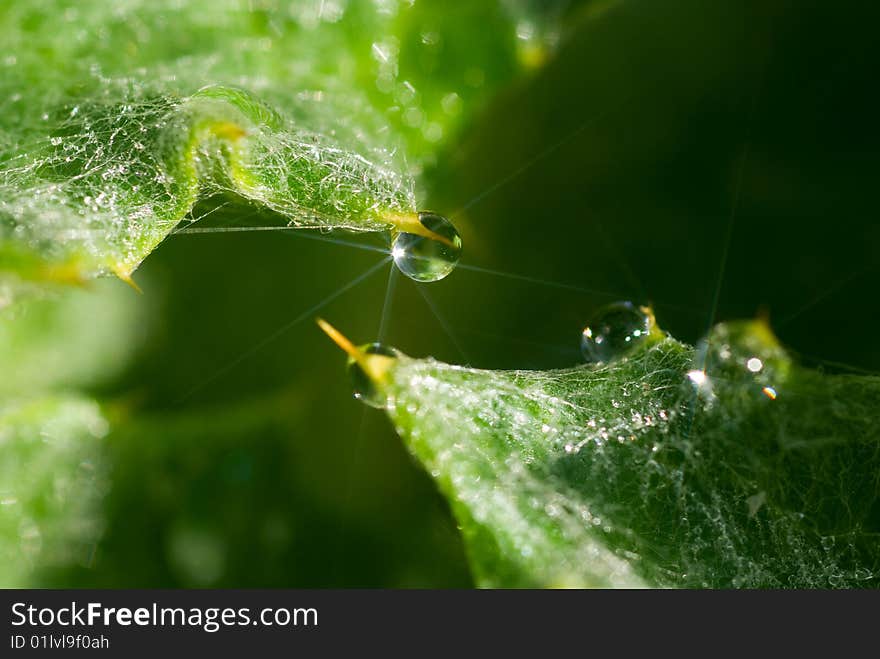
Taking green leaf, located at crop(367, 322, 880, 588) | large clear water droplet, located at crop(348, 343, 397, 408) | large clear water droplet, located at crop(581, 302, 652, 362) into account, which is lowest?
green leaf, located at crop(367, 322, 880, 588)

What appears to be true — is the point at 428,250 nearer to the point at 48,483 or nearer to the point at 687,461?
the point at 687,461

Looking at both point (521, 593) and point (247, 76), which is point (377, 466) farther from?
point (247, 76)

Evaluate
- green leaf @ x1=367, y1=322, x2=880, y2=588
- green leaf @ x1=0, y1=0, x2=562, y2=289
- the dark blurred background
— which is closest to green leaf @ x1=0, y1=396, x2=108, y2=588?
the dark blurred background

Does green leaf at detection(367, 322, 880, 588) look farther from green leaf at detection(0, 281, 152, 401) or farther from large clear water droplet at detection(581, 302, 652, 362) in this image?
green leaf at detection(0, 281, 152, 401)

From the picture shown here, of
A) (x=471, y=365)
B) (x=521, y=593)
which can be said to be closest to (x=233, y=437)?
(x=471, y=365)

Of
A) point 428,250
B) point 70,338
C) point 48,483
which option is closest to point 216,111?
point 428,250

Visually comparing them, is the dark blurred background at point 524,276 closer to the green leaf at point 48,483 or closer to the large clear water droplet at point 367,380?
the green leaf at point 48,483
